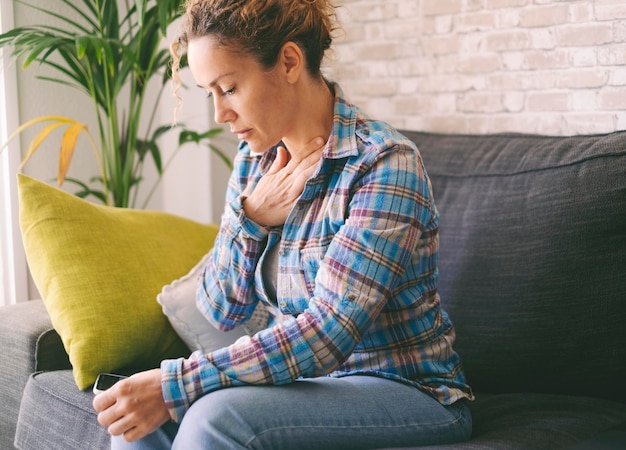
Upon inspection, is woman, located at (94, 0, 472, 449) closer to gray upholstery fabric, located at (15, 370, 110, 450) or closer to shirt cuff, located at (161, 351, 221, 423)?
shirt cuff, located at (161, 351, 221, 423)

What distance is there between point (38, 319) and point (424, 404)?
3.01ft

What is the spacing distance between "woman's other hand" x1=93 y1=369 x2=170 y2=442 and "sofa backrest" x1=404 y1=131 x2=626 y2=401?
765 millimetres

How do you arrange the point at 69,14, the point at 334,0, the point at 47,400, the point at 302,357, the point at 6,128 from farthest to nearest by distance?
the point at 334,0 < the point at 69,14 < the point at 6,128 < the point at 47,400 < the point at 302,357

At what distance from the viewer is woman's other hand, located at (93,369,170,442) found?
1.39 meters

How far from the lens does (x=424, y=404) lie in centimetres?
146

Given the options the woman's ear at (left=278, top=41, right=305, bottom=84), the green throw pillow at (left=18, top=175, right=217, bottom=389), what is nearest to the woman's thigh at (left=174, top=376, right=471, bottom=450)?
the green throw pillow at (left=18, top=175, right=217, bottom=389)

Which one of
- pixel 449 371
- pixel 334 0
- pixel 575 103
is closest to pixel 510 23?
pixel 575 103

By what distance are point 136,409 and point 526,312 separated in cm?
87

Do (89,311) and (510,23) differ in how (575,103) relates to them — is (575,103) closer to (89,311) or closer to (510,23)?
(510,23)

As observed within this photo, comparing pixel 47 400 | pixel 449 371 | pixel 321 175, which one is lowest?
pixel 47 400

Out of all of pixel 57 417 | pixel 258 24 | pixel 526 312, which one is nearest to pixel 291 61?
pixel 258 24

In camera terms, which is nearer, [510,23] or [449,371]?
[449,371]

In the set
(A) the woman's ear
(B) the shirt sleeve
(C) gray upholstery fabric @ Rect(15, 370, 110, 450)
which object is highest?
(A) the woman's ear

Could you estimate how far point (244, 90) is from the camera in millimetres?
1546
